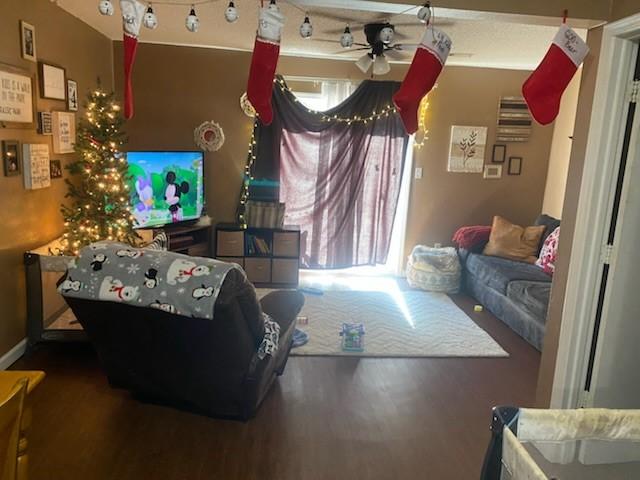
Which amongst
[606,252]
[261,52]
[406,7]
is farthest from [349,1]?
[606,252]

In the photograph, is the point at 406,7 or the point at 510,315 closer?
the point at 406,7

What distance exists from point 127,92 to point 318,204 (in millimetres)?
3375

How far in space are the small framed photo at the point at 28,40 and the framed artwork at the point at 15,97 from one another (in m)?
0.13

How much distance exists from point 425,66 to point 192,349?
1690 mm

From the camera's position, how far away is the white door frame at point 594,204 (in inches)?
86.8

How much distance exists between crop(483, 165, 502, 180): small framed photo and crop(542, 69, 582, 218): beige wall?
1.92 ft

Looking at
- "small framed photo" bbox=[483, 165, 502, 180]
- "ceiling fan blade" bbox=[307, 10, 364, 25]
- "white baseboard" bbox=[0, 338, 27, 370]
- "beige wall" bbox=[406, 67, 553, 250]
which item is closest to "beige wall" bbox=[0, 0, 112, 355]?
"white baseboard" bbox=[0, 338, 27, 370]

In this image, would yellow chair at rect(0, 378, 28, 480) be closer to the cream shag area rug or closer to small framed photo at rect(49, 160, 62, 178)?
the cream shag area rug

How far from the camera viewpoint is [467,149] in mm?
5723

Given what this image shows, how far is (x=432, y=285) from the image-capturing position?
5.39 metres

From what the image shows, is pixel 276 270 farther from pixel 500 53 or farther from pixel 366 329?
pixel 500 53

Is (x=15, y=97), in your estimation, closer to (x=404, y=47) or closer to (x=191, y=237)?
(x=191, y=237)

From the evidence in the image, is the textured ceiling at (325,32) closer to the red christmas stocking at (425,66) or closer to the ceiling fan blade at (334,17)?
the ceiling fan blade at (334,17)

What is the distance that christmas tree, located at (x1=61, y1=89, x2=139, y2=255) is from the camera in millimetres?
3775
